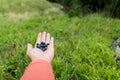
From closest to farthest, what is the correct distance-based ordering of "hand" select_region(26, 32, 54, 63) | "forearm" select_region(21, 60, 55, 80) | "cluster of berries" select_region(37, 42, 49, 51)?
"forearm" select_region(21, 60, 55, 80)
"hand" select_region(26, 32, 54, 63)
"cluster of berries" select_region(37, 42, 49, 51)

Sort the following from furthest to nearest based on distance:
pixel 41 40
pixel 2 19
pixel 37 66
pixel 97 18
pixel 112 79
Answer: pixel 2 19
pixel 97 18
pixel 112 79
pixel 41 40
pixel 37 66

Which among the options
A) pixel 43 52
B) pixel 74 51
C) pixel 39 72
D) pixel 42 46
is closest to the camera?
pixel 39 72

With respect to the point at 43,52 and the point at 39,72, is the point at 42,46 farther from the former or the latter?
the point at 39,72

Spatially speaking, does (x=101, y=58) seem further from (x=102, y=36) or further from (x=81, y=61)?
(x=102, y=36)

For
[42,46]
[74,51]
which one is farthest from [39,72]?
[74,51]

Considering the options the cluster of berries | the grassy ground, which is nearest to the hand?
the cluster of berries

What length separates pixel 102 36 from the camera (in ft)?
19.2

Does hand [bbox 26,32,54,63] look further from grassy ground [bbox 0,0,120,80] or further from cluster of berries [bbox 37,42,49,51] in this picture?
grassy ground [bbox 0,0,120,80]

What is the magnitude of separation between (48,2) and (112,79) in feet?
29.8

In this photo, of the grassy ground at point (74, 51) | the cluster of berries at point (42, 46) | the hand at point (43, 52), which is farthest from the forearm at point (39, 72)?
the grassy ground at point (74, 51)

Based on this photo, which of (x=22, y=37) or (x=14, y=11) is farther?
(x=14, y=11)

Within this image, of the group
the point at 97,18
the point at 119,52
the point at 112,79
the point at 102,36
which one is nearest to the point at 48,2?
the point at 97,18

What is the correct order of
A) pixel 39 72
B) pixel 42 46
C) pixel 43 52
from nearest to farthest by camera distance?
pixel 39 72 → pixel 43 52 → pixel 42 46

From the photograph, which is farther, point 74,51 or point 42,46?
point 74,51
